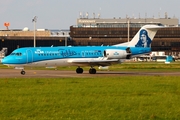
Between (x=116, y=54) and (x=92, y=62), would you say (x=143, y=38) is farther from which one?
(x=92, y=62)

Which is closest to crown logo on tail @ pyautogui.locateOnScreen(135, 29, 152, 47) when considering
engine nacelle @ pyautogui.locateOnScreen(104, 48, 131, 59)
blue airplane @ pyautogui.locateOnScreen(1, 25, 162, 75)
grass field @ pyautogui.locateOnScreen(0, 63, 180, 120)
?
blue airplane @ pyautogui.locateOnScreen(1, 25, 162, 75)

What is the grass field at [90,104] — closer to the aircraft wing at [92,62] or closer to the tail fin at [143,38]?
the aircraft wing at [92,62]

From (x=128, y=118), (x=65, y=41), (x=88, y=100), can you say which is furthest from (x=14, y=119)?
(x=65, y=41)

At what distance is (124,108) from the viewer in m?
24.8

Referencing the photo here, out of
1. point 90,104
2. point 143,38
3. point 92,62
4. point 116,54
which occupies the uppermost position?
point 143,38

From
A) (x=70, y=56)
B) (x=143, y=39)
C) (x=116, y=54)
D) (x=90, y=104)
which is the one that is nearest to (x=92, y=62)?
(x=70, y=56)

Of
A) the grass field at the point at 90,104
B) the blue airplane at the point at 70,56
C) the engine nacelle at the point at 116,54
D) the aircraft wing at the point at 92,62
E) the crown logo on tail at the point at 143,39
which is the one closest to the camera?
the grass field at the point at 90,104

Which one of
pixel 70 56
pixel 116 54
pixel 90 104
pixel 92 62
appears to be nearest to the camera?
pixel 90 104

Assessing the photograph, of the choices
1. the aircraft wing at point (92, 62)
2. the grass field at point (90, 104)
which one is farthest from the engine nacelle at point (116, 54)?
the grass field at point (90, 104)

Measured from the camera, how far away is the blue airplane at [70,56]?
58.9m

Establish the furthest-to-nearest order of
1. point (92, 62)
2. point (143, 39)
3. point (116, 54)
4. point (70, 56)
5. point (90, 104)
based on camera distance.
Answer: point (143, 39) → point (116, 54) → point (70, 56) → point (92, 62) → point (90, 104)

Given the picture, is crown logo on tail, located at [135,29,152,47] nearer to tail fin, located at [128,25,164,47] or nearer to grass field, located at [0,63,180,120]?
tail fin, located at [128,25,164,47]

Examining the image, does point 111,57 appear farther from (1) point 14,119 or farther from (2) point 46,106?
(1) point 14,119

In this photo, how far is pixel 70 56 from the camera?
60.7 metres
